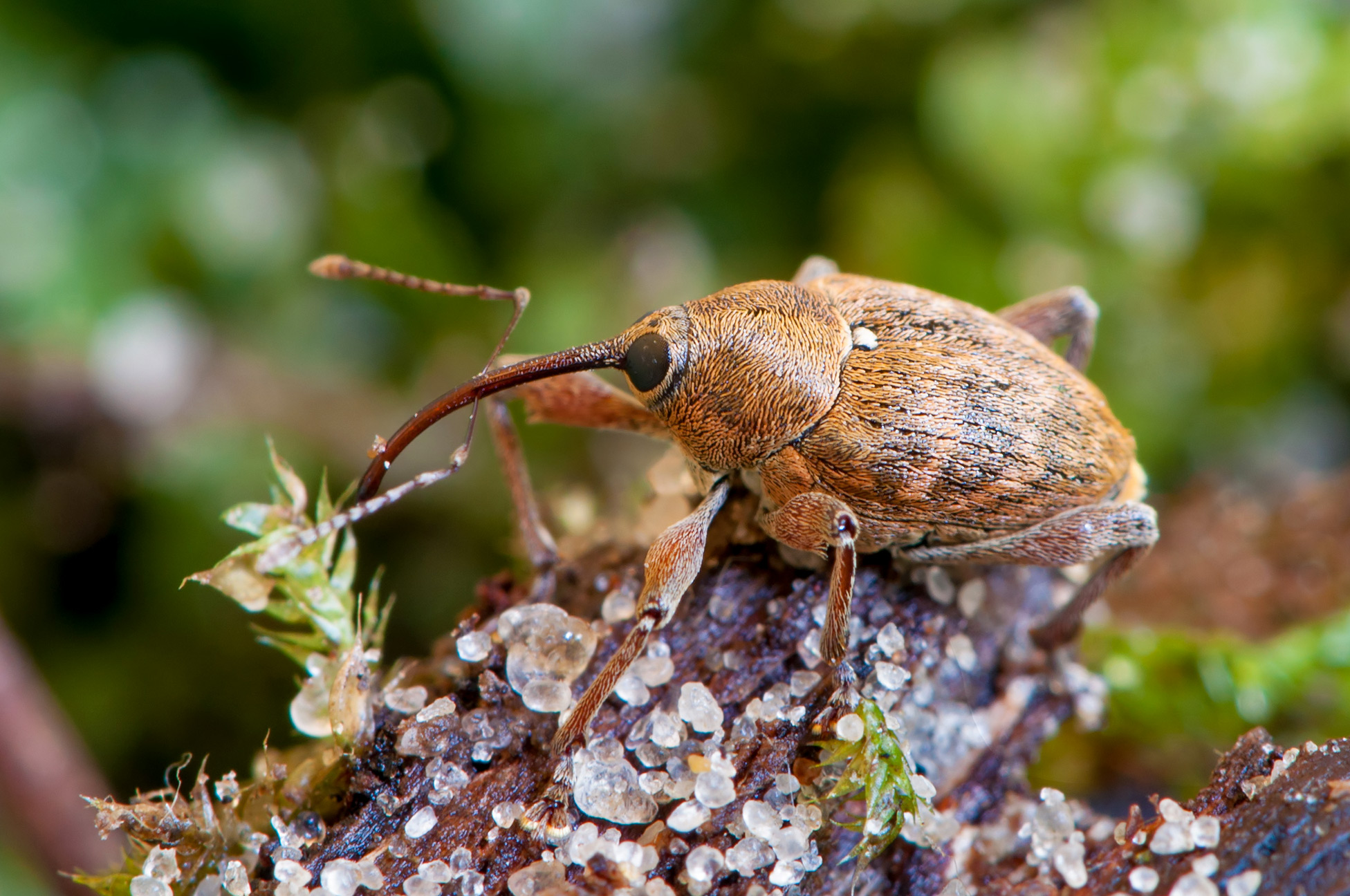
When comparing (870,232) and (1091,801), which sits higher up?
(870,232)

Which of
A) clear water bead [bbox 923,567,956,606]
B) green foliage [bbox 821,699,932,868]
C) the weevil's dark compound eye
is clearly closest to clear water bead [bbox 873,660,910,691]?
green foliage [bbox 821,699,932,868]

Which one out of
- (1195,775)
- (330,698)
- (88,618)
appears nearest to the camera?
(330,698)

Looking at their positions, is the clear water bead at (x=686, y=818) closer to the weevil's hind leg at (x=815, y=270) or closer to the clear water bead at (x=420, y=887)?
the clear water bead at (x=420, y=887)

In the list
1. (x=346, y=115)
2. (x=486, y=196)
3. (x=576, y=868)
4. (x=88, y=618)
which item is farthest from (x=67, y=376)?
(x=576, y=868)

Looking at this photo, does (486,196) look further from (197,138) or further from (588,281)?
(197,138)

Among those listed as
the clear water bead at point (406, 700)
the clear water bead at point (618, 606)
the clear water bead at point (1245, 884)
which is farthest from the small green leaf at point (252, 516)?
the clear water bead at point (1245, 884)

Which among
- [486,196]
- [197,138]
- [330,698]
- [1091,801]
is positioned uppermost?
[197,138]

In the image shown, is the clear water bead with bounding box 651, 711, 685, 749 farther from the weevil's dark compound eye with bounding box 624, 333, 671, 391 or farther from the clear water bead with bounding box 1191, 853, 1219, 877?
the clear water bead with bounding box 1191, 853, 1219, 877
